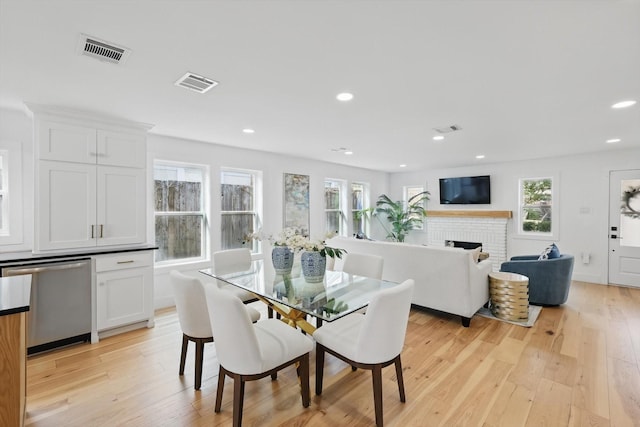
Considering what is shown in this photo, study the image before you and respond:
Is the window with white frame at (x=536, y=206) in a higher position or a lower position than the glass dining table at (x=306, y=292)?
higher

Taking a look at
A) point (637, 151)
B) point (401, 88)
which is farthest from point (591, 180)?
point (401, 88)

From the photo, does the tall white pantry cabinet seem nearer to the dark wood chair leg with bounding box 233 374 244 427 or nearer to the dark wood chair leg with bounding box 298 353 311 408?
the dark wood chair leg with bounding box 233 374 244 427

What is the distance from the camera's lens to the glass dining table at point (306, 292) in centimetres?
197

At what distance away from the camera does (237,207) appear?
15.5 feet

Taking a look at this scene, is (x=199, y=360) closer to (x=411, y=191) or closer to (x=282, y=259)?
(x=282, y=259)

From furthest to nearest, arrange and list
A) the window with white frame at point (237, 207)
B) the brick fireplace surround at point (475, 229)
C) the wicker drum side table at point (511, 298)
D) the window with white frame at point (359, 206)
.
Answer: the window with white frame at point (359, 206), the brick fireplace surround at point (475, 229), the window with white frame at point (237, 207), the wicker drum side table at point (511, 298)

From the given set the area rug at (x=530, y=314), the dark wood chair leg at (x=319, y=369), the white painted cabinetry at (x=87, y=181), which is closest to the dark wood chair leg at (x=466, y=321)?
the area rug at (x=530, y=314)

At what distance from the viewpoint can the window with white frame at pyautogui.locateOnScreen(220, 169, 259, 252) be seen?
4574 millimetres

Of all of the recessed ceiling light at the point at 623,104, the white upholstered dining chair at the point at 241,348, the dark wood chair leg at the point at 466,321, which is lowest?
the dark wood chair leg at the point at 466,321

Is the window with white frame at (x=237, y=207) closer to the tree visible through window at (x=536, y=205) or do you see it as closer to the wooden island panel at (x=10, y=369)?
the wooden island panel at (x=10, y=369)

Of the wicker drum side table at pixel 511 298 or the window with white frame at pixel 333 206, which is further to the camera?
the window with white frame at pixel 333 206

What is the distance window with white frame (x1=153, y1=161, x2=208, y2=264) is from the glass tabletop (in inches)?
62.3

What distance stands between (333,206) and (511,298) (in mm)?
3846

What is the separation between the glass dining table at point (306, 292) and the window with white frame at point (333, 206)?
3364 millimetres
